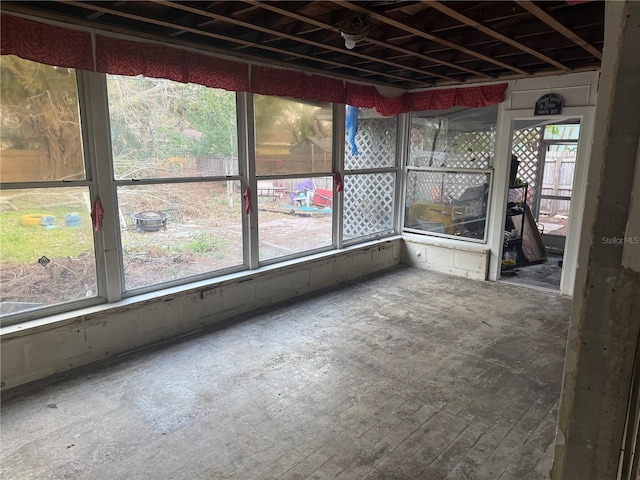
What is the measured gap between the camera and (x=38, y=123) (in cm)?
295

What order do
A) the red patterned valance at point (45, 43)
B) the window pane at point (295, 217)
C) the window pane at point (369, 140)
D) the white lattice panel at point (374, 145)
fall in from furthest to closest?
the white lattice panel at point (374, 145) < the window pane at point (369, 140) < the window pane at point (295, 217) < the red patterned valance at point (45, 43)

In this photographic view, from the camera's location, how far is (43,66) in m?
2.92

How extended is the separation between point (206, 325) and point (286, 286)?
1026 millimetres

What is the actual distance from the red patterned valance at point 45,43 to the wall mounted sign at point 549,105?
14.7ft

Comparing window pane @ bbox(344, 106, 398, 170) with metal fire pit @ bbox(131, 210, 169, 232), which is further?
window pane @ bbox(344, 106, 398, 170)

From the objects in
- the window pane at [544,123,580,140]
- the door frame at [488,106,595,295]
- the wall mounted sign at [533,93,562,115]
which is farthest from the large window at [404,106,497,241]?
the window pane at [544,123,580,140]

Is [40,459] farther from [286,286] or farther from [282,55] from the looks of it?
[282,55]

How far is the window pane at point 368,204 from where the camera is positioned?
5.79 metres

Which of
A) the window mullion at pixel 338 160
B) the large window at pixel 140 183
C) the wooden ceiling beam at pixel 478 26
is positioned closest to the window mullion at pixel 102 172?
the large window at pixel 140 183

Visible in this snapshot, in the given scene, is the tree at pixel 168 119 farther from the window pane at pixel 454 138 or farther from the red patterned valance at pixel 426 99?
the window pane at pixel 454 138

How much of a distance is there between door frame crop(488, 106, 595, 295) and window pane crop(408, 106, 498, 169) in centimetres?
17

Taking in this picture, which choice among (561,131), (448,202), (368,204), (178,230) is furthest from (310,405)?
(561,131)

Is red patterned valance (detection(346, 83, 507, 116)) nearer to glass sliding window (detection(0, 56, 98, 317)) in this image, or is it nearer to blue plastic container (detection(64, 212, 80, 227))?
glass sliding window (detection(0, 56, 98, 317))

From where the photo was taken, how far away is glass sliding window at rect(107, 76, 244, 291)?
11.2 feet
